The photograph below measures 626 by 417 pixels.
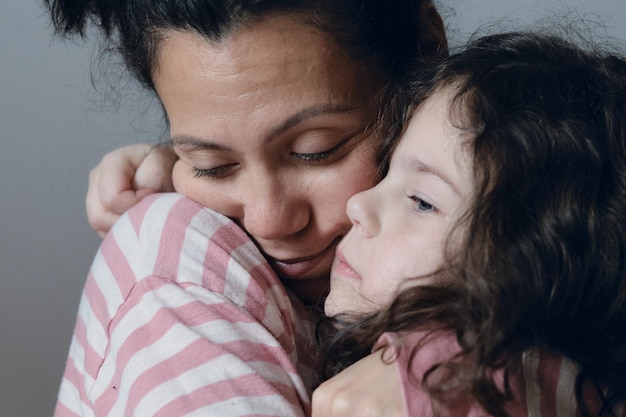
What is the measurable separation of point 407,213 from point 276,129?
16cm

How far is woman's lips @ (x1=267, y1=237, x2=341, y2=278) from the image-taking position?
1096 mm

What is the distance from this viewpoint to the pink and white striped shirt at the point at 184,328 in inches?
34.7

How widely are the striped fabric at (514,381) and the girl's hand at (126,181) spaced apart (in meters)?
0.50

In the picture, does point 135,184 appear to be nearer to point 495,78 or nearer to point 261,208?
point 261,208

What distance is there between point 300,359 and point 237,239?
148 millimetres

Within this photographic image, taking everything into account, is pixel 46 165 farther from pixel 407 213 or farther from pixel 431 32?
pixel 407 213

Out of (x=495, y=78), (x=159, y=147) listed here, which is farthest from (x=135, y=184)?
(x=495, y=78)

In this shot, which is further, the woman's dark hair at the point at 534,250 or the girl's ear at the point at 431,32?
the girl's ear at the point at 431,32

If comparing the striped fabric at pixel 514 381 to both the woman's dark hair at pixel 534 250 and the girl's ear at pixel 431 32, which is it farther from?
the girl's ear at pixel 431 32

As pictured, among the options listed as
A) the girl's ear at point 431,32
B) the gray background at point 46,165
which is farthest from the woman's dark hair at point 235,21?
the gray background at point 46,165

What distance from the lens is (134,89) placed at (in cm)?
131

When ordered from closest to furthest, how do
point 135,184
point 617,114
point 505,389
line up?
1. point 505,389
2. point 617,114
3. point 135,184

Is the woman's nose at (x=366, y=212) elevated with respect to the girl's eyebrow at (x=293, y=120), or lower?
lower

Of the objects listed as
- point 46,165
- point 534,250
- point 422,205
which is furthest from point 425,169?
point 46,165
